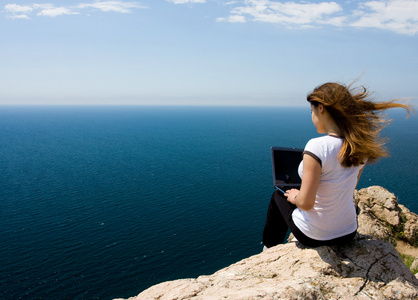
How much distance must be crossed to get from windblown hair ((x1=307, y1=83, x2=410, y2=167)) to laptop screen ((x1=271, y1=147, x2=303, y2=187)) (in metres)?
1.79

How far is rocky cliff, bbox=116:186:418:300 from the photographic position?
170 inches

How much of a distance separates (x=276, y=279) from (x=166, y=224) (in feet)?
126

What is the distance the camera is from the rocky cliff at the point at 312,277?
4.32 m

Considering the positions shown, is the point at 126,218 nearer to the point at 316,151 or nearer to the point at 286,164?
the point at 286,164

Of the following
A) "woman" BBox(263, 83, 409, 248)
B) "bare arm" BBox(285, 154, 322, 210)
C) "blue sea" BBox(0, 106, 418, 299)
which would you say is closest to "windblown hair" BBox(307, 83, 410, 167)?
"woman" BBox(263, 83, 409, 248)

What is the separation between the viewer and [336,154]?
13.6 feet

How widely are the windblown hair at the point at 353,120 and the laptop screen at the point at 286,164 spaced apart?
5.89ft

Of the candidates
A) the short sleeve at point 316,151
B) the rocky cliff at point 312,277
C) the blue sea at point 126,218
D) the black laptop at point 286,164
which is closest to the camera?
the short sleeve at point 316,151

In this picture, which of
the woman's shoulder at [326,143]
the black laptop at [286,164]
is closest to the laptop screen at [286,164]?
the black laptop at [286,164]

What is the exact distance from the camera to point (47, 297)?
28.0m

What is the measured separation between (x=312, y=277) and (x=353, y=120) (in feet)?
8.01

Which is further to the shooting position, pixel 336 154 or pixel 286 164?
pixel 286 164

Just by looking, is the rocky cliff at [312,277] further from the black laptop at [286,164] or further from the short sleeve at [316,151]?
the short sleeve at [316,151]

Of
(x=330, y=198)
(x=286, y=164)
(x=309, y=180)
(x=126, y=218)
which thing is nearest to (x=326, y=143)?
(x=309, y=180)
